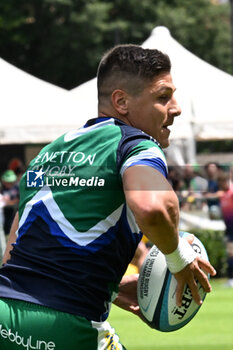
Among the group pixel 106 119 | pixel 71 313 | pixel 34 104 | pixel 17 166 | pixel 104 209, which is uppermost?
pixel 106 119

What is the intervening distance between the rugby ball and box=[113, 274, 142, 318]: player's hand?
6cm

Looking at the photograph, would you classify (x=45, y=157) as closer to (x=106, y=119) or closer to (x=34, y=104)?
(x=106, y=119)

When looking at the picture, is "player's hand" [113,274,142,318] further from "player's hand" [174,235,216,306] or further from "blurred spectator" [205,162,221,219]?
"blurred spectator" [205,162,221,219]

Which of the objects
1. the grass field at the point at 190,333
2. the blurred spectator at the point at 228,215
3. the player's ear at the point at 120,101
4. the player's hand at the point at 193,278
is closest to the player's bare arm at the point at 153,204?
the player's hand at the point at 193,278

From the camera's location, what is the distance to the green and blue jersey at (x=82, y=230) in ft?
11.4

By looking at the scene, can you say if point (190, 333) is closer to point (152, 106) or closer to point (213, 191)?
point (152, 106)

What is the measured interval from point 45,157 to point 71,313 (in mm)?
690

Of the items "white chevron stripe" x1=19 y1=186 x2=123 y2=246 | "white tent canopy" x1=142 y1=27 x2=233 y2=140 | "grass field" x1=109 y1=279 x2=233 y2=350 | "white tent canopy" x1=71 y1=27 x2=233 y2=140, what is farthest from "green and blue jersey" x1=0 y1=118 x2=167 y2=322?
"white tent canopy" x1=142 y1=27 x2=233 y2=140

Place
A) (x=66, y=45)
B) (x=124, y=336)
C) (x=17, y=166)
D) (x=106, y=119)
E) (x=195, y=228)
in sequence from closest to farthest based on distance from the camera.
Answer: (x=106, y=119), (x=124, y=336), (x=195, y=228), (x=17, y=166), (x=66, y=45)

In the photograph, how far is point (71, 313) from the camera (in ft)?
11.4

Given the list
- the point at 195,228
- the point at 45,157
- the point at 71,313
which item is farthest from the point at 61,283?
the point at 195,228

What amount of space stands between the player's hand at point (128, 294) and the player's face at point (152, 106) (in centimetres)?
80

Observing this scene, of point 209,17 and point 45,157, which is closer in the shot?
point 45,157

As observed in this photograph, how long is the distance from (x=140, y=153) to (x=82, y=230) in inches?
16.0
